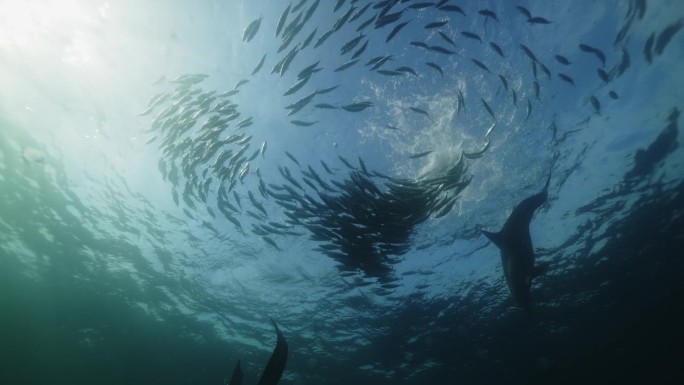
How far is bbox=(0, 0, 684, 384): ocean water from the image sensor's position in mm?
8562

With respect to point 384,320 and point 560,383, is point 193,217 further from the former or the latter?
point 560,383

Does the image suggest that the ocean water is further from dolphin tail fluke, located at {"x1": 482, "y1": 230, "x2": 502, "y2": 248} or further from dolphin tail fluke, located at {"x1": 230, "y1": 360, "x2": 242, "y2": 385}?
dolphin tail fluke, located at {"x1": 230, "y1": 360, "x2": 242, "y2": 385}

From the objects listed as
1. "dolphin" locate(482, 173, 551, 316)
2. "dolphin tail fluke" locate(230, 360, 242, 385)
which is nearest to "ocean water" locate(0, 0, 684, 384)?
"dolphin" locate(482, 173, 551, 316)

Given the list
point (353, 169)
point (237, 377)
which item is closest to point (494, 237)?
point (353, 169)

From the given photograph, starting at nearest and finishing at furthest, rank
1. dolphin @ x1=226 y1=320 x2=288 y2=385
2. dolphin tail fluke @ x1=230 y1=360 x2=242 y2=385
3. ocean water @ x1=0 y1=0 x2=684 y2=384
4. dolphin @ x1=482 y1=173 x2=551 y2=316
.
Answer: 1. dolphin @ x1=226 y1=320 x2=288 y2=385
2. dolphin tail fluke @ x1=230 y1=360 x2=242 y2=385
3. ocean water @ x1=0 y1=0 x2=684 y2=384
4. dolphin @ x1=482 y1=173 x2=551 y2=316

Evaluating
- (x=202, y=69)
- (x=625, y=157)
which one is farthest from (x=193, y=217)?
(x=625, y=157)

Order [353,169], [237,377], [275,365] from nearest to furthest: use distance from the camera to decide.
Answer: [275,365]
[237,377]
[353,169]

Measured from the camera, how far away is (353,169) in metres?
10.7

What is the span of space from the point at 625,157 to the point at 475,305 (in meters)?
10.4

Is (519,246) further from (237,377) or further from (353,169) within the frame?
(237,377)

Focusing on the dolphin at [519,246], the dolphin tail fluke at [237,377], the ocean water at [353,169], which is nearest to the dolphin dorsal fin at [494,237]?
the dolphin at [519,246]

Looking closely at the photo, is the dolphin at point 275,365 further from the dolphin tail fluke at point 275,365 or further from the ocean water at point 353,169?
the ocean water at point 353,169

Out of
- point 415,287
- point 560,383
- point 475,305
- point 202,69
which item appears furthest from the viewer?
point 560,383

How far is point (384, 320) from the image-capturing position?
1944 cm
